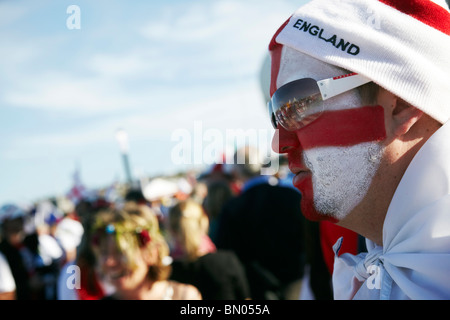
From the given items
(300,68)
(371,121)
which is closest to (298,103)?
(300,68)

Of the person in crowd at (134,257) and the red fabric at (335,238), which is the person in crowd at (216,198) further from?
the red fabric at (335,238)

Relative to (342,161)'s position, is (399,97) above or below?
above

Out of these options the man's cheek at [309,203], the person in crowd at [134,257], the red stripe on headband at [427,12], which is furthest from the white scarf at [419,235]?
the person in crowd at [134,257]

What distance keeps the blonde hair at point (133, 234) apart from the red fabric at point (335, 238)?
4.05 ft

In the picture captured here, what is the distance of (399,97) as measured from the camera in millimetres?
1276

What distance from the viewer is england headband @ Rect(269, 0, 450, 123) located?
4.01ft

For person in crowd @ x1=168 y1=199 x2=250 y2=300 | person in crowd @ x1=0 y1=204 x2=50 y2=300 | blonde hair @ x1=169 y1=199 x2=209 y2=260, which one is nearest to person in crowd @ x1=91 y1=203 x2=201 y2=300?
person in crowd @ x1=168 y1=199 x2=250 y2=300

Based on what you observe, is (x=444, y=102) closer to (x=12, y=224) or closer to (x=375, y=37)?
(x=375, y=37)

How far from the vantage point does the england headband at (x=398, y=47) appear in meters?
1.22

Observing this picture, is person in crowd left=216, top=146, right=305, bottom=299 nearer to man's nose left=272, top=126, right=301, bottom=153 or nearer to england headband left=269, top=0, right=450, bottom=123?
man's nose left=272, top=126, right=301, bottom=153

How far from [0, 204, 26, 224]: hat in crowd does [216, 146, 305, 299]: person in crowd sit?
4.23m

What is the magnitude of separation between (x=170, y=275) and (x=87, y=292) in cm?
75
